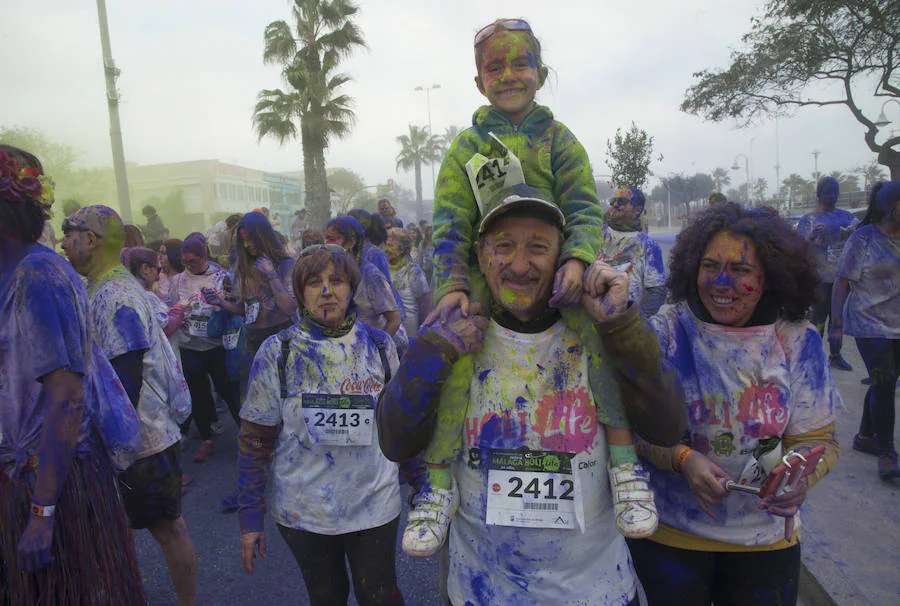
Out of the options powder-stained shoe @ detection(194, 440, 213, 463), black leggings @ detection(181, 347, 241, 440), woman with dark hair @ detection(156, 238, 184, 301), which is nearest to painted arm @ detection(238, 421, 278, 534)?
black leggings @ detection(181, 347, 241, 440)

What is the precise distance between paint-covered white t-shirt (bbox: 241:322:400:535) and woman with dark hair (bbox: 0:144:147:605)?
2.25ft

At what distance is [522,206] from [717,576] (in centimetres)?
160

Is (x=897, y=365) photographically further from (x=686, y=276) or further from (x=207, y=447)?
(x=207, y=447)

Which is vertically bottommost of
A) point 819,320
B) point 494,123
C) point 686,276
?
point 819,320

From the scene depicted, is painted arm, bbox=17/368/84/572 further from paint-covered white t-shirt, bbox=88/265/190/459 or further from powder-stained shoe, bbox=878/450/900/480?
powder-stained shoe, bbox=878/450/900/480

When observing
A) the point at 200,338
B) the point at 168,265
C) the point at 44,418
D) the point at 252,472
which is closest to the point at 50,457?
the point at 44,418

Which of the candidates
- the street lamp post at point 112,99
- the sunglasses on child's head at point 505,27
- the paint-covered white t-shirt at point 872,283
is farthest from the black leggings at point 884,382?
the street lamp post at point 112,99

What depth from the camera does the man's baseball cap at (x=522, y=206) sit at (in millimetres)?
1488

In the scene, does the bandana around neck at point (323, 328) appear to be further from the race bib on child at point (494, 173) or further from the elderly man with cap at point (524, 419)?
the race bib on child at point (494, 173)

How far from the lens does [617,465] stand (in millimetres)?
1574

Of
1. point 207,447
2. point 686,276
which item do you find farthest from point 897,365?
point 207,447

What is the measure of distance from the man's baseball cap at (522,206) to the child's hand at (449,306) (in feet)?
0.72

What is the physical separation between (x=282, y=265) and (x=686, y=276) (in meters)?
3.76

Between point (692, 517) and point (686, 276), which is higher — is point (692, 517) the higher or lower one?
the lower one
